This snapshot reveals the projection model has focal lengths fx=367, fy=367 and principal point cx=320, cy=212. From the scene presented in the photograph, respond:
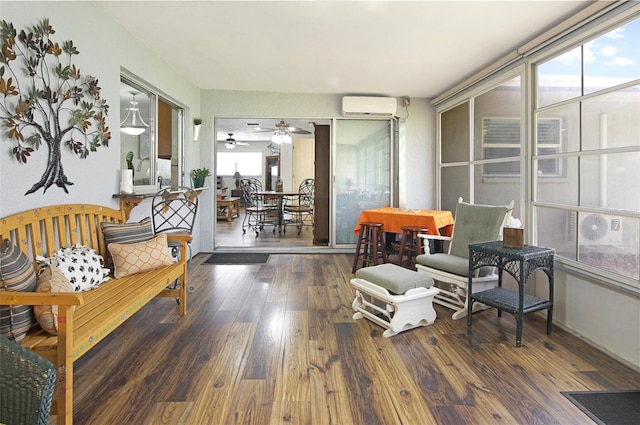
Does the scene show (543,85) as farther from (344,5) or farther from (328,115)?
(328,115)

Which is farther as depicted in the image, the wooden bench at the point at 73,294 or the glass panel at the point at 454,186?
the glass panel at the point at 454,186

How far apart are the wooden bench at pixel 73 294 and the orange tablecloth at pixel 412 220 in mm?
2433

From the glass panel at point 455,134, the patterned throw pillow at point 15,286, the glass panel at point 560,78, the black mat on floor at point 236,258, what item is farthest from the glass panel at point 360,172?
the patterned throw pillow at point 15,286

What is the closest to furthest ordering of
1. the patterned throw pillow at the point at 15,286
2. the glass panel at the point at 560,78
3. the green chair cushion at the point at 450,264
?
1. the patterned throw pillow at the point at 15,286
2. the glass panel at the point at 560,78
3. the green chair cushion at the point at 450,264

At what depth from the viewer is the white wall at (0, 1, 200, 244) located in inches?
79.7

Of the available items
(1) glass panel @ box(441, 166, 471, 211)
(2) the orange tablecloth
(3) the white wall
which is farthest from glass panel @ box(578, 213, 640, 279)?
(3) the white wall

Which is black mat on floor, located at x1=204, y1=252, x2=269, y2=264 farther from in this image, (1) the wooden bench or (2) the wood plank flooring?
(1) the wooden bench

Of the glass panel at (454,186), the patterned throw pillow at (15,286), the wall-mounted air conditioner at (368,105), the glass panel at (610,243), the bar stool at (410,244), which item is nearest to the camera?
the patterned throw pillow at (15,286)

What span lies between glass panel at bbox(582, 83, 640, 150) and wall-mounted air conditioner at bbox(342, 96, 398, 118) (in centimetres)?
295

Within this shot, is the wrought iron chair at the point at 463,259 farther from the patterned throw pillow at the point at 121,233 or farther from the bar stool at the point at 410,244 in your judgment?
the patterned throw pillow at the point at 121,233

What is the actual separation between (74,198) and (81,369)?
1145 millimetres

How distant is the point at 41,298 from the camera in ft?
5.02

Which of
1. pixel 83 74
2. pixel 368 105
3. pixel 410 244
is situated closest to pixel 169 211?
pixel 83 74

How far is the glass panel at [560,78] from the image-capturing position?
278 centimetres
